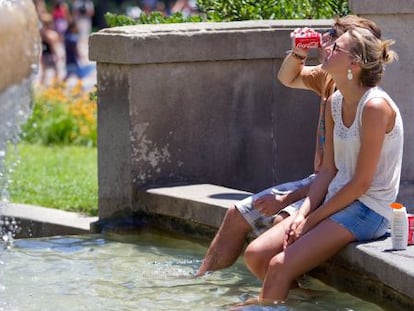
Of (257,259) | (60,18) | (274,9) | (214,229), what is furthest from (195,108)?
(60,18)

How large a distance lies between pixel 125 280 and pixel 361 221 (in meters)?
1.41

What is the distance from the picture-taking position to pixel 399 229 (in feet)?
16.9

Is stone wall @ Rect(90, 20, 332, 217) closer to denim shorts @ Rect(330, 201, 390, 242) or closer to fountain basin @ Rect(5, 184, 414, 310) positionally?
fountain basin @ Rect(5, 184, 414, 310)

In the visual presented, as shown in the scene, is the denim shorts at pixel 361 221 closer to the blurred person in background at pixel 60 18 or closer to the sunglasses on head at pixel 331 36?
the sunglasses on head at pixel 331 36

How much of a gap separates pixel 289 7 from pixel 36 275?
3.19 meters

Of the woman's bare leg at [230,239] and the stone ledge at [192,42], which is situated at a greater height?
the stone ledge at [192,42]

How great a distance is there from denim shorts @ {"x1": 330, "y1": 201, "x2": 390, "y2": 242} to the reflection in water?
1.10 feet

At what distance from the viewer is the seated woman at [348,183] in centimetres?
532

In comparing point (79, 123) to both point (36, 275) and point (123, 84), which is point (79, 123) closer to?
point (123, 84)

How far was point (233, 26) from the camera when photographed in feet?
24.5

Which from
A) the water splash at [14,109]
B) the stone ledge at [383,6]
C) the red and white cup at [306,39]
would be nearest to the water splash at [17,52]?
the water splash at [14,109]

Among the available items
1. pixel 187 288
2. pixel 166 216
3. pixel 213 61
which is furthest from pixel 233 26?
pixel 187 288

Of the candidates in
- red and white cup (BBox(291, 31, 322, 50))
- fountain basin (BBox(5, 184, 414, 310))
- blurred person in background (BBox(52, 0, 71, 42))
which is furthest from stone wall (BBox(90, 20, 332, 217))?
blurred person in background (BBox(52, 0, 71, 42))

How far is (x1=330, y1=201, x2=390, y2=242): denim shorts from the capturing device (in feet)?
17.6
